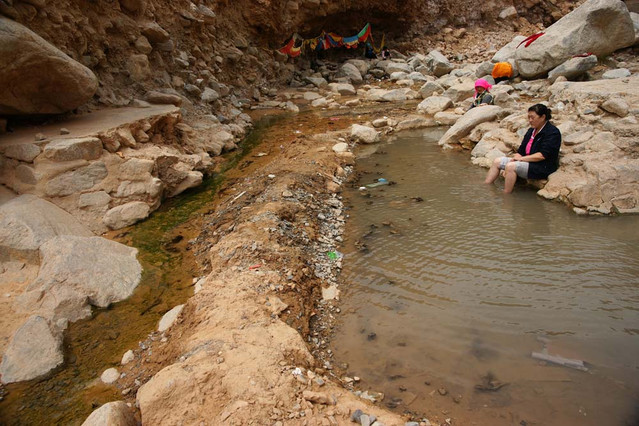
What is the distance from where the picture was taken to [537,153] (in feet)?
18.7

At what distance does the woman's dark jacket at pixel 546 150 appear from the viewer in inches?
220

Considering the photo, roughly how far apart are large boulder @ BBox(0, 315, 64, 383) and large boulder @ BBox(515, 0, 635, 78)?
41.8 ft

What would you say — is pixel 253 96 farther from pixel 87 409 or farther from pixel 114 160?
pixel 87 409

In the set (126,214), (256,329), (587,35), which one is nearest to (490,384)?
(256,329)

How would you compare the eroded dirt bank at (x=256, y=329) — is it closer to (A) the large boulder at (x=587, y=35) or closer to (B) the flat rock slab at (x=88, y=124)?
(B) the flat rock slab at (x=88, y=124)

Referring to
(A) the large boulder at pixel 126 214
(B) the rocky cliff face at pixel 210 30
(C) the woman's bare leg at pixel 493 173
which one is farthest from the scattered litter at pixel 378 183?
(B) the rocky cliff face at pixel 210 30

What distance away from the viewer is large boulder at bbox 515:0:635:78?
409 inches

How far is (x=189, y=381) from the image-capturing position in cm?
261

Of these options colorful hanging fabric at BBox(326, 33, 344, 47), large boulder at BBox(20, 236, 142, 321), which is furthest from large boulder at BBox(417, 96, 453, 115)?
colorful hanging fabric at BBox(326, 33, 344, 47)

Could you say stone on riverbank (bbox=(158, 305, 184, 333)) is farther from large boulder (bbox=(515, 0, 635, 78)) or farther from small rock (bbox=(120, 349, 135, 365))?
large boulder (bbox=(515, 0, 635, 78))

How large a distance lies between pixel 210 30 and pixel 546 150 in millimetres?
11968

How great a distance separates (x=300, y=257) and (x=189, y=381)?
1959 millimetres

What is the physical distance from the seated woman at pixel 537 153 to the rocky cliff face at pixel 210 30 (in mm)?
7518

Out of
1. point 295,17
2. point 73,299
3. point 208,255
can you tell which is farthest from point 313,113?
point 73,299
